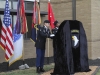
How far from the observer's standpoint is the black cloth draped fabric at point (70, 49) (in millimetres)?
8469

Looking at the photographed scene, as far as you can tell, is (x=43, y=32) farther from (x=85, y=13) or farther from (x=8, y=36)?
(x=85, y=13)

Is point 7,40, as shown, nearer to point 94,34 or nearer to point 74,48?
point 74,48

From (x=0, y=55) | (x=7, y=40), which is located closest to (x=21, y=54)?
(x=7, y=40)

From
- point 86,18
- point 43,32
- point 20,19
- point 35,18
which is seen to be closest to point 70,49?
point 43,32

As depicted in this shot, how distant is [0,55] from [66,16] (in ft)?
15.2

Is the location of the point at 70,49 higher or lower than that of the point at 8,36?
lower

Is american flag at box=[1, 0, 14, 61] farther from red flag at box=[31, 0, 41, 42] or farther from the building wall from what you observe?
the building wall

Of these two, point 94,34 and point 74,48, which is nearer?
point 74,48

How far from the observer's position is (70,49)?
8.51m

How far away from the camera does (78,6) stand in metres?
14.0

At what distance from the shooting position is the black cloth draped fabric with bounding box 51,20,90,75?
27.8 ft

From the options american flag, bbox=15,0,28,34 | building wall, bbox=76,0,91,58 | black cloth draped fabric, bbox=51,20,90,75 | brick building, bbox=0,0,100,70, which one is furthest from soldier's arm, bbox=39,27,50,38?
building wall, bbox=76,0,91,58

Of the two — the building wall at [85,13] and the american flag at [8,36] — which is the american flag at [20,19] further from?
the building wall at [85,13]

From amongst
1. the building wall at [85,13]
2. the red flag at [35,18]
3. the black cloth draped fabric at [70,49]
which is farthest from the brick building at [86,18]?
the black cloth draped fabric at [70,49]
